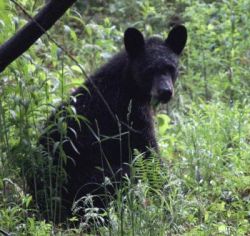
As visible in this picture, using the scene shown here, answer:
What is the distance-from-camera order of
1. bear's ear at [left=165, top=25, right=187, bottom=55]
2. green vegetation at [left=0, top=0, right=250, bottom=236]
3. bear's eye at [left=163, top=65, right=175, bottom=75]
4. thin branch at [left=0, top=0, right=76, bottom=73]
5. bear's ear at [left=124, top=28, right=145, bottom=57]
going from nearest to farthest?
1. thin branch at [left=0, top=0, right=76, bottom=73]
2. green vegetation at [left=0, top=0, right=250, bottom=236]
3. bear's ear at [left=124, top=28, right=145, bottom=57]
4. bear's eye at [left=163, top=65, right=175, bottom=75]
5. bear's ear at [left=165, top=25, right=187, bottom=55]

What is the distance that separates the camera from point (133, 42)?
7.30m

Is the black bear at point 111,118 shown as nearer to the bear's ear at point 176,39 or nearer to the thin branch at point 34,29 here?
the bear's ear at point 176,39

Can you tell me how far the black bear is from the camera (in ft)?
19.8

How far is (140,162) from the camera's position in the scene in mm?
4930

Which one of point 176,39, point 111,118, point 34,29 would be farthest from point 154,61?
point 34,29

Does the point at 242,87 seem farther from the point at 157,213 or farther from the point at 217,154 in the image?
the point at 157,213

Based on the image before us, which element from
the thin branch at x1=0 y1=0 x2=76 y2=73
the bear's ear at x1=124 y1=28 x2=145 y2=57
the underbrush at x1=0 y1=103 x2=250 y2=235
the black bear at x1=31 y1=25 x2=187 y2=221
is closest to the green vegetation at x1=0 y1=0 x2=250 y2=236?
the underbrush at x1=0 y1=103 x2=250 y2=235

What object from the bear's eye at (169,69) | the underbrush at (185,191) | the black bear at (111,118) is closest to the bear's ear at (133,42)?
the black bear at (111,118)

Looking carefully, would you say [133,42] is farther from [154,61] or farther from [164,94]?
[164,94]

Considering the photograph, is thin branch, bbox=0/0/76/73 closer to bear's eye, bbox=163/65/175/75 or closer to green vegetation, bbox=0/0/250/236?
green vegetation, bbox=0/0/250/236

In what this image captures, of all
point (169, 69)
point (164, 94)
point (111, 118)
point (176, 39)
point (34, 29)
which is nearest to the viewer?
point (34, 29)

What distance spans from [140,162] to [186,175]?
151cm

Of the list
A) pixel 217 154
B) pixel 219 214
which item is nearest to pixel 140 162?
pixel 219 214

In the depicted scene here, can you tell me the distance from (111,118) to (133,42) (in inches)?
41.5
